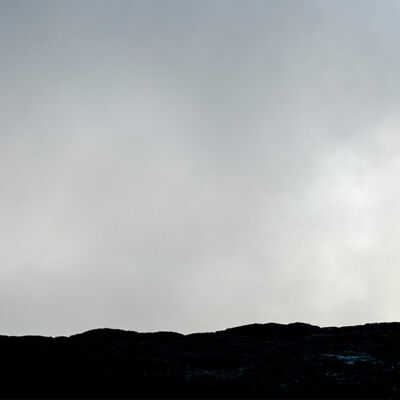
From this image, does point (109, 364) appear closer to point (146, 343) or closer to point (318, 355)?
point (146, 343)

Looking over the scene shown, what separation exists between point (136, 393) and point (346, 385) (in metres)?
10.9

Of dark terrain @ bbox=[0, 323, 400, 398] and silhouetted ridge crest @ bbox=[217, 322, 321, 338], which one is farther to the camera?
silhouetted ridge crest @ bbox=[217, 322, 321, 338]

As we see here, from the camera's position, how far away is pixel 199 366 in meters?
36.7

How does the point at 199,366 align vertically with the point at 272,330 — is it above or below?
below

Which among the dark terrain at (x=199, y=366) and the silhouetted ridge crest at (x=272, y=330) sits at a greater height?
the silhouetted ridge crest at (x=272, y=330)

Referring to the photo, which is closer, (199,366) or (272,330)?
(199,366)

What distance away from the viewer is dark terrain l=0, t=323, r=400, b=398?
31.1 m

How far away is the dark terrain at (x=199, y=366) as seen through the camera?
31.1 meters

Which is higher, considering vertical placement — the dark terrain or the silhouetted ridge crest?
the silhouetted ridge crest

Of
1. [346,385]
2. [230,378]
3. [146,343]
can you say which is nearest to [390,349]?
[346,385]

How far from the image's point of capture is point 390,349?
41.8 m

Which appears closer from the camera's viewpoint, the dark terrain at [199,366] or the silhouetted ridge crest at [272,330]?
the dark terrain at [199,366]

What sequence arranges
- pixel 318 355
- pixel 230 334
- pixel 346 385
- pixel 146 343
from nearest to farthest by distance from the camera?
pixel 346 385 < pixel 318 355 < pixel 146 343 < pixel 230 334

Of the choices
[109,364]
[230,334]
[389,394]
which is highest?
[230,334]
